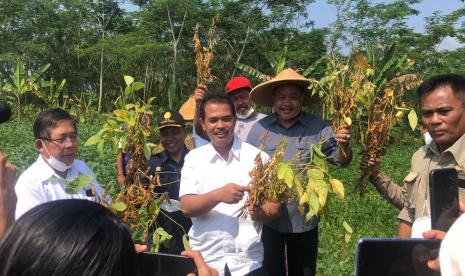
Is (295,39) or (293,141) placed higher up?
(295,39)

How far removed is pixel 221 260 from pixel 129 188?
0.61 m

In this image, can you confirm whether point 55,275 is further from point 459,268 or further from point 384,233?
point 384,233

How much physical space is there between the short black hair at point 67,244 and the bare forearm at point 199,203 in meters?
1.38

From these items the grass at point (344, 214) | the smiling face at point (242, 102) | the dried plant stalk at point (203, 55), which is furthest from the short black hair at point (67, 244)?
the smiling face at point (242, 102)

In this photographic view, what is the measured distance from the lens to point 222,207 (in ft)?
8.42

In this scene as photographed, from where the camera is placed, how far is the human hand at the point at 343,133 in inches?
102

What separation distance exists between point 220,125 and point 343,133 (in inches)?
26.6

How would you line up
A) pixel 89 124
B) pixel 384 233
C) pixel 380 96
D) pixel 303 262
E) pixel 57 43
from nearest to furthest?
pixel 380 96 → pixel 303 262 → pixel 384 233 → pixel 89 124 → pixel 57 43

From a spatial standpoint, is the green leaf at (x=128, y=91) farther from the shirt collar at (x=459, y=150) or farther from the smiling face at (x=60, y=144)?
the shirt collar at (x=459, y=150)

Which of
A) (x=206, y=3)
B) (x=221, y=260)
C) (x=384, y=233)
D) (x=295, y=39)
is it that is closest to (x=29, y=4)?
(x=206, y=3)

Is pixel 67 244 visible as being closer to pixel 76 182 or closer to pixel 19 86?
pixel 76 182

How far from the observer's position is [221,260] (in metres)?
2.53

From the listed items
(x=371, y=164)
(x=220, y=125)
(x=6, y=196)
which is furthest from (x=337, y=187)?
(x=6, y=196)

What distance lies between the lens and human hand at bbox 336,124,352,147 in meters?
2.60
